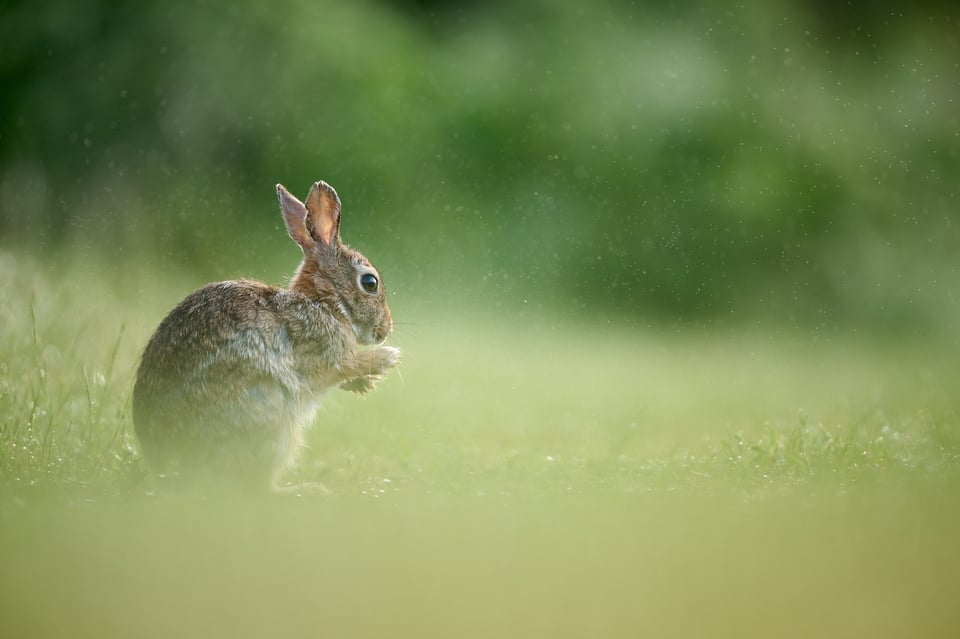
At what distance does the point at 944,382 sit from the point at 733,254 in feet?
10.2

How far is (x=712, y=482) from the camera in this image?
408cm

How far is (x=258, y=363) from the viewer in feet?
13.5

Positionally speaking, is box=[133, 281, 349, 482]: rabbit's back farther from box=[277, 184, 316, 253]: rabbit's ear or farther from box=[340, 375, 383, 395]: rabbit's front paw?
box=[277, 184, 316, 253]: rabbit's ear

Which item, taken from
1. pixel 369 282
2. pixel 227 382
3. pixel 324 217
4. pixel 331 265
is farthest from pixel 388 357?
pixel 227 382

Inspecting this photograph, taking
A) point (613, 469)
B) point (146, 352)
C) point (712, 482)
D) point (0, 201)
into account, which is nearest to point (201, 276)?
point (0, 201)

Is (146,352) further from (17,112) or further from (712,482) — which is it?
(17,112)

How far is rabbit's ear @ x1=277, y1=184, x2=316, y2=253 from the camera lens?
471cm

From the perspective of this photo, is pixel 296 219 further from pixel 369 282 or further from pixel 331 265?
pixel 369 282

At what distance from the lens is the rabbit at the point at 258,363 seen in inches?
157

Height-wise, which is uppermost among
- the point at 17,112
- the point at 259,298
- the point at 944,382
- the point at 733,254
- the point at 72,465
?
the point at 17,112

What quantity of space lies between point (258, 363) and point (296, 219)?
0.88 meters

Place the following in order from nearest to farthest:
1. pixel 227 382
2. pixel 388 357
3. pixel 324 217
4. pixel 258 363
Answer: pixel 227 382
pixel 258 363
pixel 388 357
pixel 324 217

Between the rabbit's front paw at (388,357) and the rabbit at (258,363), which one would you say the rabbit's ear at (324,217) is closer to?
the rabbit at (258,363)

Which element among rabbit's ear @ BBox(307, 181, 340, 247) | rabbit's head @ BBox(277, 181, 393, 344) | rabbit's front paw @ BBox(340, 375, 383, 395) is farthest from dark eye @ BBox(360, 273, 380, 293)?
rabbit's front paw @ BBox(340, 375, 383, 395)
